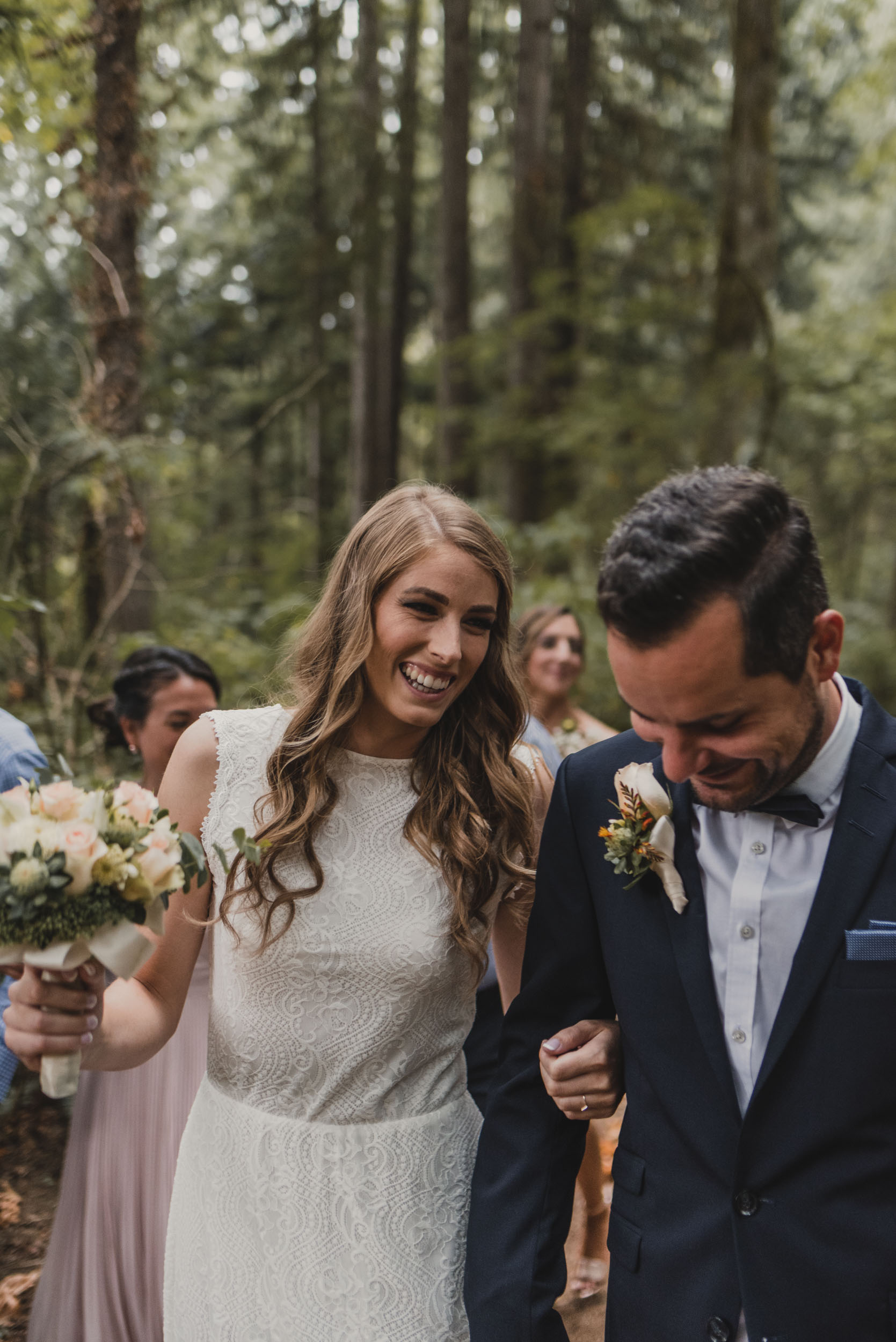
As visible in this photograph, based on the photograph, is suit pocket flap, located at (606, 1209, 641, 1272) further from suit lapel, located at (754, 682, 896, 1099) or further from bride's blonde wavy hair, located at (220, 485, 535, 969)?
bride's blonde wavy hair, located at (220, 485, 535, 969)

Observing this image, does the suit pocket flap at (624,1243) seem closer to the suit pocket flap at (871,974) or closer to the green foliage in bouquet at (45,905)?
the suit pocket flap at (871,974)

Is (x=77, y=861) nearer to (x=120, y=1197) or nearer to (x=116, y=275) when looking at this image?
(x=120, y=1197)

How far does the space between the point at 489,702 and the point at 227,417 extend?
53.6ft

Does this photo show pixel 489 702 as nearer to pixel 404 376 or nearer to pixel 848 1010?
pixel 848 1010

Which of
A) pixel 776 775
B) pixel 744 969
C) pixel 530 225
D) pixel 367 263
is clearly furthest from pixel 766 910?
pixel 367 263

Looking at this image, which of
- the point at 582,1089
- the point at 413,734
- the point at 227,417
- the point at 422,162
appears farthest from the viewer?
the point at 422,162

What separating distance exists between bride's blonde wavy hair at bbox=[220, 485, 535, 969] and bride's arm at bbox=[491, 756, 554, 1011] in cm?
6

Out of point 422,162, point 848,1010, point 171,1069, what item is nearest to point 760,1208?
point 848,1010

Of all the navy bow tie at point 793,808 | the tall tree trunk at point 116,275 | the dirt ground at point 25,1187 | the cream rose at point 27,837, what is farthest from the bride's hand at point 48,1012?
the tall tree trunk at point 116,275

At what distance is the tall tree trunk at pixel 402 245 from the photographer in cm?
1473

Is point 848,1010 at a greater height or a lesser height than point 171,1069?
greater

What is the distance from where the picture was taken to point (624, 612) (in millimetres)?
1693

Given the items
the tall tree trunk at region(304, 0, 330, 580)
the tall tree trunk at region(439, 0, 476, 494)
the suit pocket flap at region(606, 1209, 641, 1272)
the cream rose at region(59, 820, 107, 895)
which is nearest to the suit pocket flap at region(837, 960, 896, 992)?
the suit pocket flap at region(606, 1209, 641, 1272)

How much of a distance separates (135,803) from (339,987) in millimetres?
821
